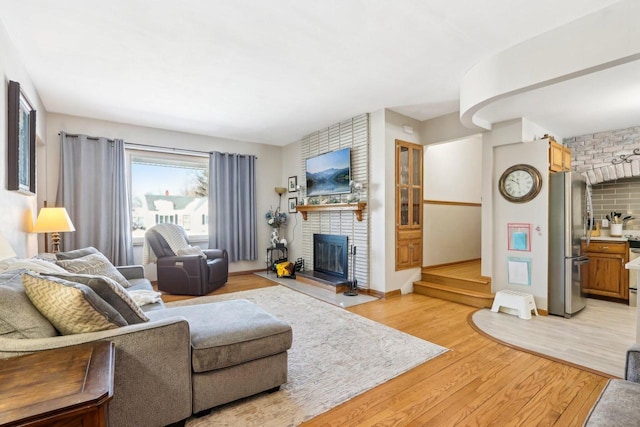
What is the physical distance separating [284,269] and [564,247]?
13.6 ft

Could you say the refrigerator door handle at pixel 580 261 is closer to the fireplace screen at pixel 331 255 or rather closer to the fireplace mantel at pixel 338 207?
the fireplace mantel at pixel 338 207

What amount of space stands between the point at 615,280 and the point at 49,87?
24.2 ft

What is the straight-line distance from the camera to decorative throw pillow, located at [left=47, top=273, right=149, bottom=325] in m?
1.59

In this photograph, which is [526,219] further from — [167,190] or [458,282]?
[167,190]

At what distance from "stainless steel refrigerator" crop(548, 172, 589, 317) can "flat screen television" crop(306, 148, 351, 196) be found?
8.50 feet

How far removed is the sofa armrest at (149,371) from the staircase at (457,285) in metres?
3.48

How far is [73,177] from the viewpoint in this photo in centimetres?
452

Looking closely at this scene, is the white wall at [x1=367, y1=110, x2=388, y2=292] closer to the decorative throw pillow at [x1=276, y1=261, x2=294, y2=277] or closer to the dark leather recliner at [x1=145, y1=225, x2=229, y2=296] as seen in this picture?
the decorative throw pillow at [x1=276, y1=261, x2=294, y2=277]

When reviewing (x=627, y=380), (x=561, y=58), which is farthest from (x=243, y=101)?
(x=627, y=380)

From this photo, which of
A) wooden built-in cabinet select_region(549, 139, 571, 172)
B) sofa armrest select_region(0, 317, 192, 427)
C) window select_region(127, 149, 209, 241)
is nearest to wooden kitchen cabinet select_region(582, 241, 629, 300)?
wooden built-in cabinet select_region(549, 139, 571, 172)

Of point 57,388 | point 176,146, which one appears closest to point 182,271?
point 176,146

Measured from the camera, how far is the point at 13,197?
2.70 meters

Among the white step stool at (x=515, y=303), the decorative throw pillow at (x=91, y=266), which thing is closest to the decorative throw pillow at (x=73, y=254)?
the decorative throw pillow at (x=91, y=266)

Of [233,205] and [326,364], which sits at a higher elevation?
[233,205]
